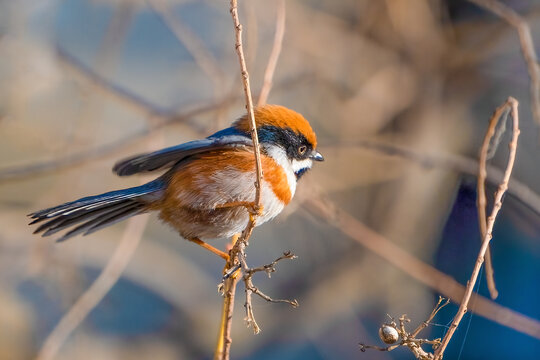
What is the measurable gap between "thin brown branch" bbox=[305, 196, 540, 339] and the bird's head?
2.35 feet

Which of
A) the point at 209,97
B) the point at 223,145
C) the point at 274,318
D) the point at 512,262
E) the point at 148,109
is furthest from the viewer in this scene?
the point at 274,318

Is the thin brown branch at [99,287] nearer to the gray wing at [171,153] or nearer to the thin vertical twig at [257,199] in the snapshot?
the gray wing at [171,153]

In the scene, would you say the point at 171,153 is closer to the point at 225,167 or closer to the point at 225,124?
the point at 225,167

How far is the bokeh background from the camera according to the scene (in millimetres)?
3338

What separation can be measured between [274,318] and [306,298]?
0.84 ft

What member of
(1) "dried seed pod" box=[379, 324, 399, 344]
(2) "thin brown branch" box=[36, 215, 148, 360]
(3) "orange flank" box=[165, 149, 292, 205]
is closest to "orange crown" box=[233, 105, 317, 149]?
(3) "orange flank" box=[165, 149, 292, 205]

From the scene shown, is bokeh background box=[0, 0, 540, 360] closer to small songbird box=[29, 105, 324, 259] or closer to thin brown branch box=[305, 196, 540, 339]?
thin brown branch box=[305, 196, 540, 339]

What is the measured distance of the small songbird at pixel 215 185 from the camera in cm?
196

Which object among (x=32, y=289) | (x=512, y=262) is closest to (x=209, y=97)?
(x=32, y=289)

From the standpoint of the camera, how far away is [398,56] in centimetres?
417

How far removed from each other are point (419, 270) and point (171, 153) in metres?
1.74

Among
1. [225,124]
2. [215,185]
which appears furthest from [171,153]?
[225,124]

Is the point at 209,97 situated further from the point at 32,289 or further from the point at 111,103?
the point at 32,289

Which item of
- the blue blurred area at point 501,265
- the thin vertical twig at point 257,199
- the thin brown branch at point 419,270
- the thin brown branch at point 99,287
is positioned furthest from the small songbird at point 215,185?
the thin brown branch at point 99,287
